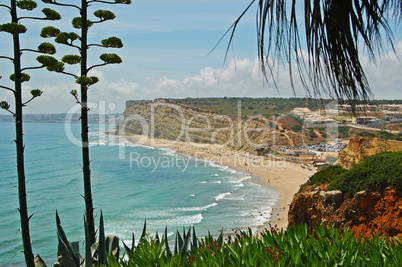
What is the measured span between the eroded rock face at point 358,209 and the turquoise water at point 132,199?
5076 millimetres

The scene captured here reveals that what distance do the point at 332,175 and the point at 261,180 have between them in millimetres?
24601

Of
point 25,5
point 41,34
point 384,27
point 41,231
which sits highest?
point 25,5

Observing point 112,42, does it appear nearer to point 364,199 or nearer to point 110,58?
point 110,58

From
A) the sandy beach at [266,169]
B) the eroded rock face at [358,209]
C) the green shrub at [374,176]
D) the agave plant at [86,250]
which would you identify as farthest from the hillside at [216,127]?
the agave plant at [86,250]

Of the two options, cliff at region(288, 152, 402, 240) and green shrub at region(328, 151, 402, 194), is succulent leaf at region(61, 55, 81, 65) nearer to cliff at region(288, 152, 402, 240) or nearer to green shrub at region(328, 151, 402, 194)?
cliff at region(288, 152, 402, 240)

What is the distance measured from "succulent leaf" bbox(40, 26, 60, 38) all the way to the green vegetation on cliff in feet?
23.9

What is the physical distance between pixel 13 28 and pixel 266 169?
38797 mm

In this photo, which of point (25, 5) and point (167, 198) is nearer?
point (25, 5)

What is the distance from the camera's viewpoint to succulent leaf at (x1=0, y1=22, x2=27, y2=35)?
4539 mm

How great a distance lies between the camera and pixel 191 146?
68188mm

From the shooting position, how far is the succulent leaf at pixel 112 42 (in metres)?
5.14

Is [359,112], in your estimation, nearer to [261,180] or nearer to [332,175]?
[332,175]

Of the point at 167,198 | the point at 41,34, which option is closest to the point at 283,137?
the point at 167,198

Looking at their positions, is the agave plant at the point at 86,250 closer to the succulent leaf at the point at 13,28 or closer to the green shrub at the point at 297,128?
the succulent leaf at the point at 13,28
